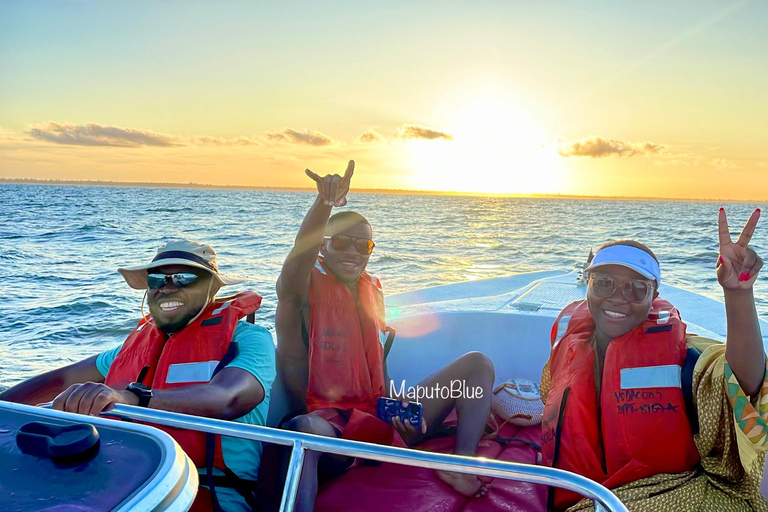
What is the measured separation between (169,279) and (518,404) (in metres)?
2.10

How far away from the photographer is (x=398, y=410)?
2605mm

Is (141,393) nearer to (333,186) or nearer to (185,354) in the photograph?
(185,354)

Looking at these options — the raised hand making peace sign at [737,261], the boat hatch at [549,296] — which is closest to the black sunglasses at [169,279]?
the raised hand making peace sign at [737,261]

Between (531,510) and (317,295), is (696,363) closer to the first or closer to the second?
(531,510)

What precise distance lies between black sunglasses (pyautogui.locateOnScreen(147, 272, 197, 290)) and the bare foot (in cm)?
144

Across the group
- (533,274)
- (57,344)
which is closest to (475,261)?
(533,274)

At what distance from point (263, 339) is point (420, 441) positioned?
114 centimetres

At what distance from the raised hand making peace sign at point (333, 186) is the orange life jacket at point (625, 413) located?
1204 mm

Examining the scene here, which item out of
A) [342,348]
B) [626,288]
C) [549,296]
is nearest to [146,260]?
[549,296]

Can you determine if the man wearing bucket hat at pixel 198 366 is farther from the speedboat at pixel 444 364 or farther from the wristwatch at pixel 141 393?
the speedboat at pixel 444 364

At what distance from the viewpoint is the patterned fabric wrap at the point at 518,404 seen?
10.5 ft

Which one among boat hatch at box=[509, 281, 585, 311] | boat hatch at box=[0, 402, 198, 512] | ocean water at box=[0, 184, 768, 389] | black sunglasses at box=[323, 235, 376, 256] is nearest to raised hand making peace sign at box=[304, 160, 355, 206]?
black sunglasses at box=[323, 235, 376, 256]

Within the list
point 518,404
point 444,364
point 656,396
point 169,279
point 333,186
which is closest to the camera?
point 656,396

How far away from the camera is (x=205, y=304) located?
2.34m
